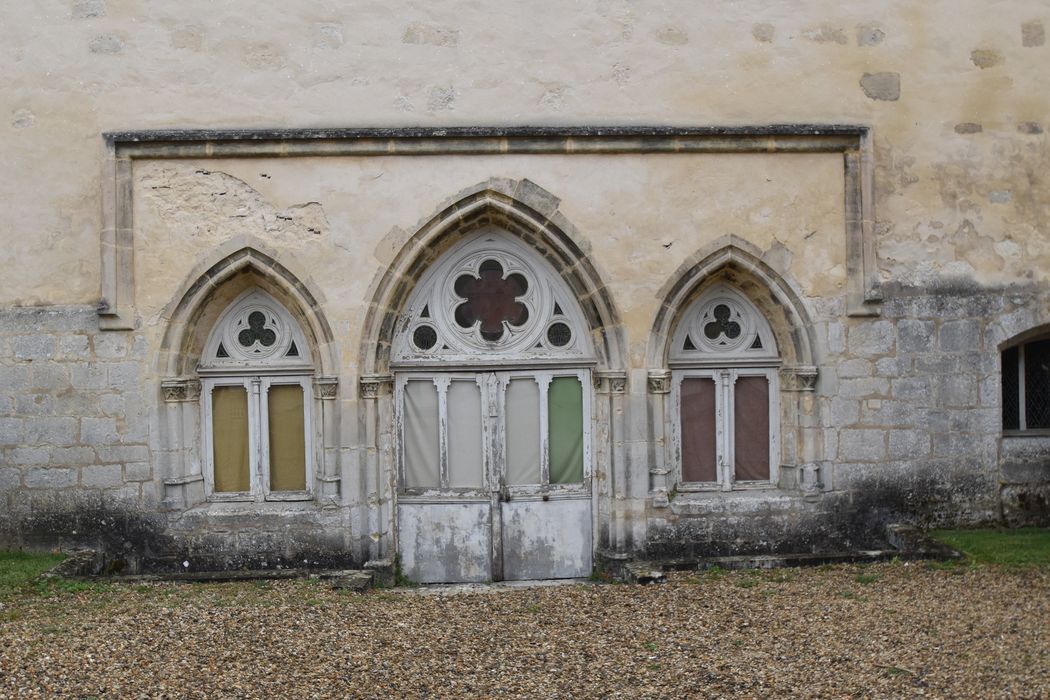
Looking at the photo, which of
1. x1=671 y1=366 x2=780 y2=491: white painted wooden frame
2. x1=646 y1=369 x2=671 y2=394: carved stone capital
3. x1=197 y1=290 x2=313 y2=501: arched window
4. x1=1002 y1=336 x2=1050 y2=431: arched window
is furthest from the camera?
x1=1002 y1=336 x2=1050 y2=431: arched window

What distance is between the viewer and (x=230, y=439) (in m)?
7.18

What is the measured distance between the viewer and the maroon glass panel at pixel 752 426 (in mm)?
7309

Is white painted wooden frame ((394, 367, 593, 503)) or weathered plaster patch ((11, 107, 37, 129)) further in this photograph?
white painted wooden frame ((394, 367, 593, 503))

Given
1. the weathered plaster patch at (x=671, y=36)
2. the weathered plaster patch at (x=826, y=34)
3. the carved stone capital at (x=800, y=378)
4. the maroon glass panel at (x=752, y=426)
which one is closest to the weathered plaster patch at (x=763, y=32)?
the weathered plaster patch at (x=826, y=34)

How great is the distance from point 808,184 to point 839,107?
64cm

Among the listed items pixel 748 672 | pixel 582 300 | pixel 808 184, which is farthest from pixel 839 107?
pixel 748 672

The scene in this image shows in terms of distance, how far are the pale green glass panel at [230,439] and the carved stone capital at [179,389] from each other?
0.20 m

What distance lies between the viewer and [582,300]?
23.0 feet

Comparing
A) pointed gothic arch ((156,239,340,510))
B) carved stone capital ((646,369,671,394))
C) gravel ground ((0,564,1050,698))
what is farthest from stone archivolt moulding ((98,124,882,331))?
gravel ground ((0,564,1050,698))

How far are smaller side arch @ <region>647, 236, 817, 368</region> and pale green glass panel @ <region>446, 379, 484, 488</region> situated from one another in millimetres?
1405

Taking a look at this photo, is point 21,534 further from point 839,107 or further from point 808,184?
point 839,107

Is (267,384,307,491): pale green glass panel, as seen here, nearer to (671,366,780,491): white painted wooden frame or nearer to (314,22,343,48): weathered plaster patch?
(314,22,343,48): weathered plaster patch

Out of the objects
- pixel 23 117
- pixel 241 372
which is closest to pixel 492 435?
pixel 241 372

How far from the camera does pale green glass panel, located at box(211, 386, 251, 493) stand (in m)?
7.17
